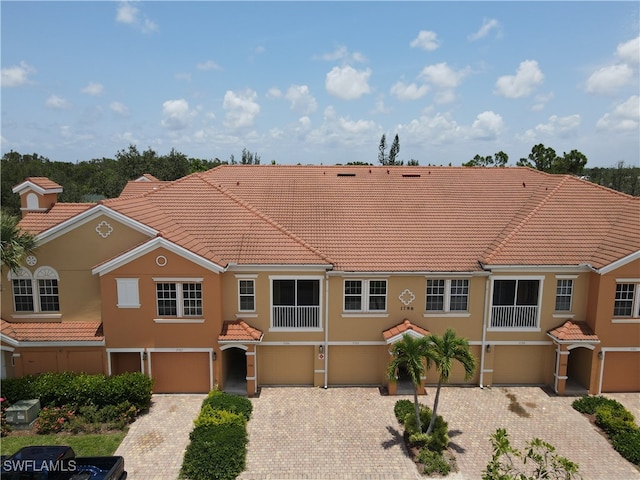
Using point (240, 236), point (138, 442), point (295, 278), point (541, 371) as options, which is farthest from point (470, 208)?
point (138, 442)

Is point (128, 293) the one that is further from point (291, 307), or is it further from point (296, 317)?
point (296, 317)

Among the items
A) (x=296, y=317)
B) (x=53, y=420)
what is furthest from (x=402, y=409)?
(x=53, y=420)

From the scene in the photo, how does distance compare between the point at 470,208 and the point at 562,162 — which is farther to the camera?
the point at 562,162

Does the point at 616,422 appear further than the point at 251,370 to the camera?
No

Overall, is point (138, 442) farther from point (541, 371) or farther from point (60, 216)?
point (541, 371)

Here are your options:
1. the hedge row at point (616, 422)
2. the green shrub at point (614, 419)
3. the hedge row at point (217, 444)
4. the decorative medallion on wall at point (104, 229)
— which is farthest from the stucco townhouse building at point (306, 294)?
the hedge row at point (217, 444)

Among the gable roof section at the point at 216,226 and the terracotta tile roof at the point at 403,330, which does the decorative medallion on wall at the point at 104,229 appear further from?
the terracotta tile roof at the point at 403,330
